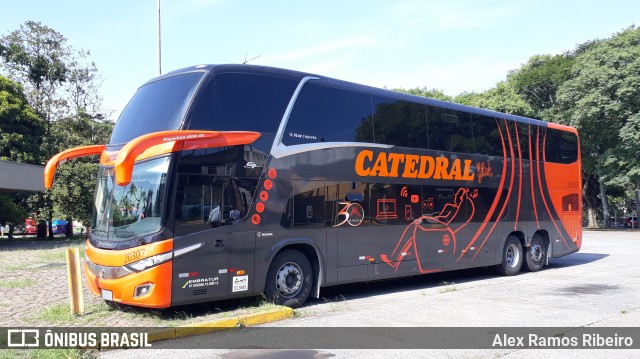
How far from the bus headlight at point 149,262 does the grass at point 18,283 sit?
5.64m

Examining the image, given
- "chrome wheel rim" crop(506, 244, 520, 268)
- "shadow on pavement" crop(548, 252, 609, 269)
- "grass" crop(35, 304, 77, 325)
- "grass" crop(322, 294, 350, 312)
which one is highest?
"chrome wheel rim" crop(506, 244, 520, 268)

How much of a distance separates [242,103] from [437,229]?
19.5ft

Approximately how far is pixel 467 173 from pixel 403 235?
2808 mm

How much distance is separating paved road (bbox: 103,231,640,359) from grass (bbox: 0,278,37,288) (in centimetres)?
673

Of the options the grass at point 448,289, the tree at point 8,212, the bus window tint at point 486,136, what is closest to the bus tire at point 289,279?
the grass at point 448,289

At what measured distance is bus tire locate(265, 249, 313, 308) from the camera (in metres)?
9.47

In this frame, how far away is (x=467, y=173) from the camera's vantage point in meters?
13.4

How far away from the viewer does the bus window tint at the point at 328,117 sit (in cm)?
985

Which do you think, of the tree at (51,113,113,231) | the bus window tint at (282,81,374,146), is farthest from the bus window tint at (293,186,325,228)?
the tree at (51,113,113,231)

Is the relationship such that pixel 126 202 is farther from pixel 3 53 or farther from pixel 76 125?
pixel 3 53

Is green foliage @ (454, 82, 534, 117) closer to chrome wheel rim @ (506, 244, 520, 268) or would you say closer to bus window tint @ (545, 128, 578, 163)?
bus window tint @ (545, 128, 578, 163)

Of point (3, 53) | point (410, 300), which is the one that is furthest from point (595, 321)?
point (3, 53)

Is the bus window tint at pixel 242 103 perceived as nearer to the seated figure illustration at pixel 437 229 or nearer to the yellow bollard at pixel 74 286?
the yellow bollard at pixel 74 286

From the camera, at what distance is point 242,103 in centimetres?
912
